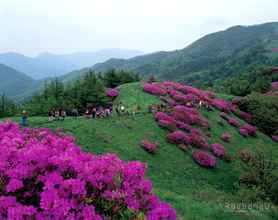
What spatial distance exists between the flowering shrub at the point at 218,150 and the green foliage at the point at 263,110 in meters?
15.4

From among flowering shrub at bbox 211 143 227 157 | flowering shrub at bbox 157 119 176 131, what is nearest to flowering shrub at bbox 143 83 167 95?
flowering shrub at bbox 157 119 176 131

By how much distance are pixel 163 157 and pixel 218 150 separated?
7.50 m

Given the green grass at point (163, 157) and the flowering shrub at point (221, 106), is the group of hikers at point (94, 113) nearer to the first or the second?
the green grass at point (163, 157)

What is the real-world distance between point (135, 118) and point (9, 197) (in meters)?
30.4

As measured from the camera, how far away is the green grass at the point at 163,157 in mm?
22531

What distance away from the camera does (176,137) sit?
111 feet

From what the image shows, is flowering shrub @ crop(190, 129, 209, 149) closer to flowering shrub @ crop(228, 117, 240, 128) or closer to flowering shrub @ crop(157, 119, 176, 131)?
flowering shrub @ crop(157, 119, 176, 131)

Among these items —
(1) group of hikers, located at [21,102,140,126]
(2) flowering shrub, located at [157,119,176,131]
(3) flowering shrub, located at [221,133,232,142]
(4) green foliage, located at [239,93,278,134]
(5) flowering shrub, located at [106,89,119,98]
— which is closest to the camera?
(1) group of hikers, located at [21,102,140,126]

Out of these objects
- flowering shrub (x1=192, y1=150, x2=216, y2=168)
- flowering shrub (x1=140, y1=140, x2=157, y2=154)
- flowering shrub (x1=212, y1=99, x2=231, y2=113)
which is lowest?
flowering shrub (x1=192, y1=150, x2=216, y2=168)

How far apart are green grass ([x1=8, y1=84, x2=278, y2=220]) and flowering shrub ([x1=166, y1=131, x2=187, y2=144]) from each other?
720mm

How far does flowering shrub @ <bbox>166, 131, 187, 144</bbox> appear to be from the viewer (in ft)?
111

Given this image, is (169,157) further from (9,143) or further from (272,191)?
(9,143)

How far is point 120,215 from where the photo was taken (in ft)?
21.0

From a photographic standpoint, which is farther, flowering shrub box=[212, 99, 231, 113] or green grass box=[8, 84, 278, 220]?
flowering shrub box=[212, 99, 231, 113]
